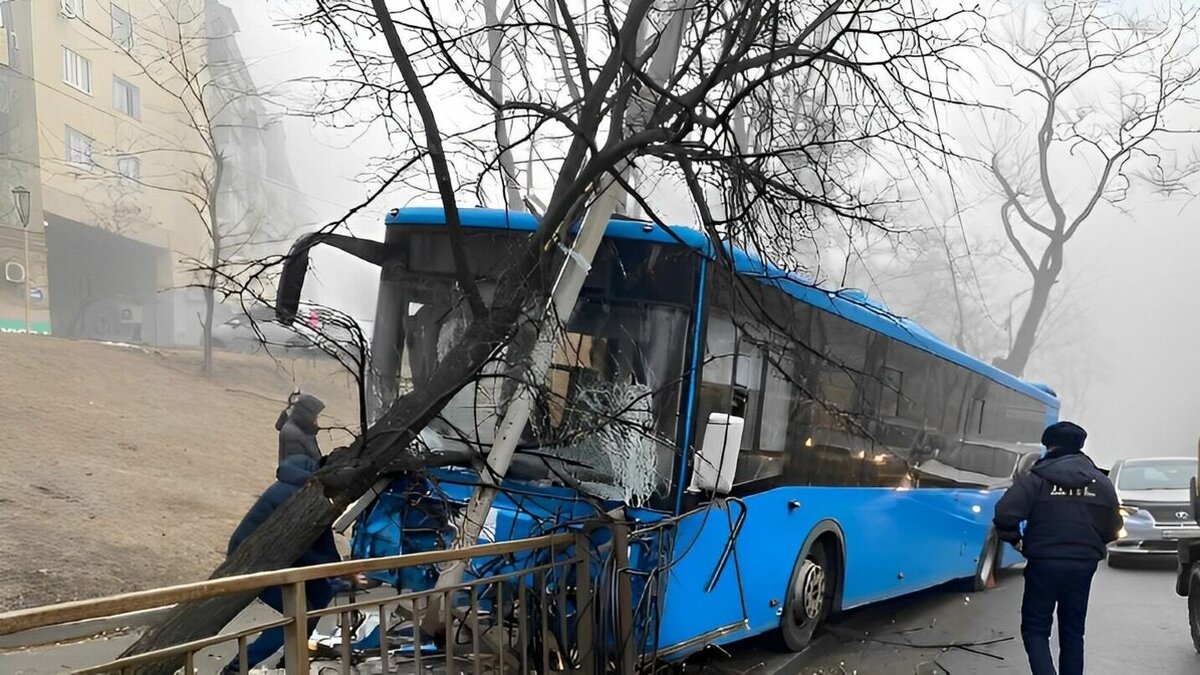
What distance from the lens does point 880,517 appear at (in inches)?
332

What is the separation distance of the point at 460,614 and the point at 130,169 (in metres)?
20.1

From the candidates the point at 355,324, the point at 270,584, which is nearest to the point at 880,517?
the point at 355,324

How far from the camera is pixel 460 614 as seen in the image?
4180 millimetres

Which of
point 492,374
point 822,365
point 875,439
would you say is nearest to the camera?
point 492,374

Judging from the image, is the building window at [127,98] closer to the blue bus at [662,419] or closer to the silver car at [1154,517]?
the blue bus at [662,419]

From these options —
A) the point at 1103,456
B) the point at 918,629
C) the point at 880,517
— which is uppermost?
the point at 880,517

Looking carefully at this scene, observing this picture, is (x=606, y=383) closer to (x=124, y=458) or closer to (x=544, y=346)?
(x=544, y=346)

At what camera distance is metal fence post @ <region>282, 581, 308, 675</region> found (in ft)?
10.1

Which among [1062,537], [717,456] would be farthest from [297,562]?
[1062,537]

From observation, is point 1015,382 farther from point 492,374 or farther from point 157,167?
point 157,167

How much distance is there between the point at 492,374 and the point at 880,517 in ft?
16.8

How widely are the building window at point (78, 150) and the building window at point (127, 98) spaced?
45.2 inches

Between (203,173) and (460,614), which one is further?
(203,173)

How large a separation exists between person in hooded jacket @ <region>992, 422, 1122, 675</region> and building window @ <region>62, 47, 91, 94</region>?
20656 mm
